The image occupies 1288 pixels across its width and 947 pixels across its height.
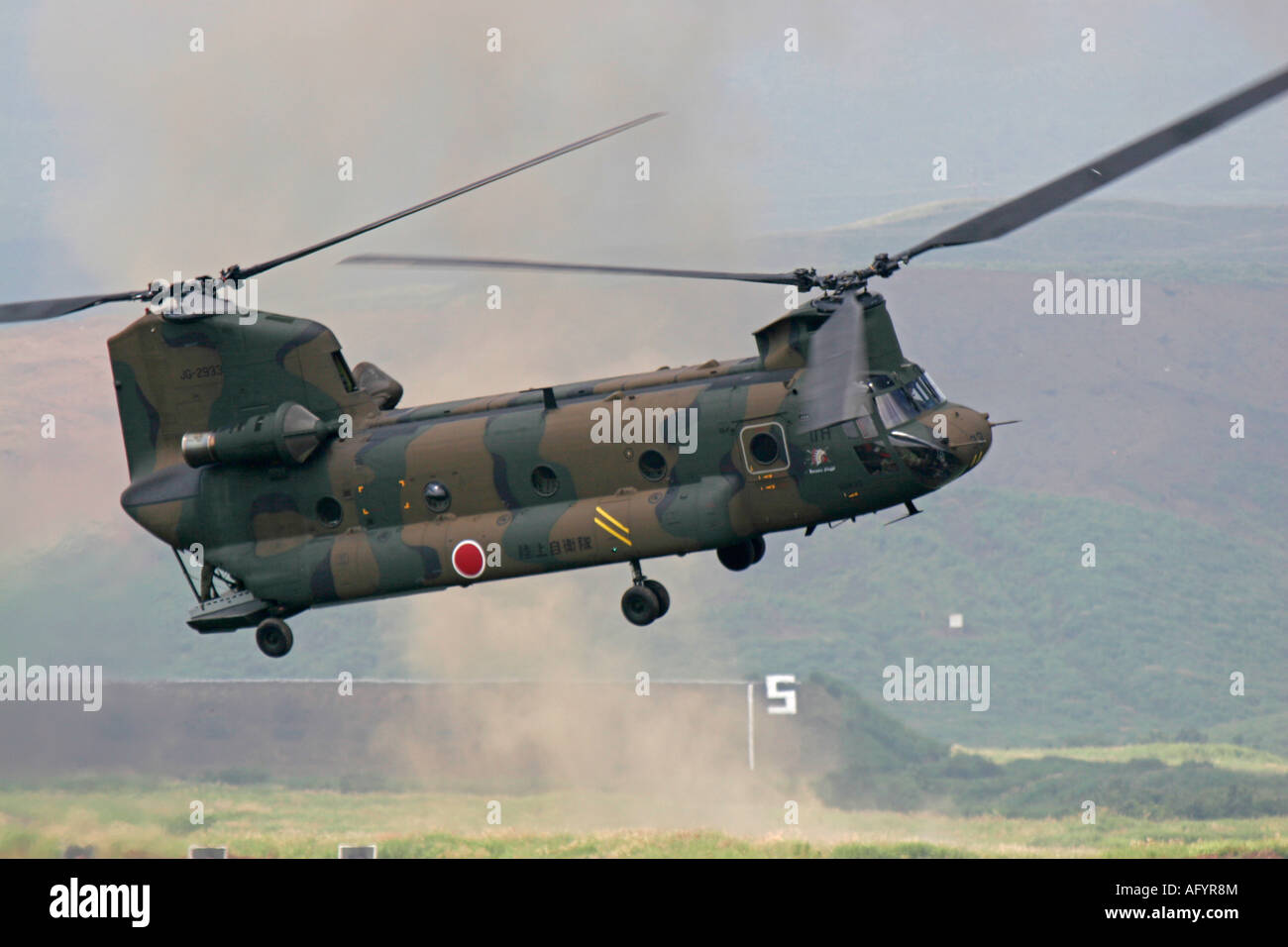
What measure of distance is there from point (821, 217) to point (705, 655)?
61.3 meters

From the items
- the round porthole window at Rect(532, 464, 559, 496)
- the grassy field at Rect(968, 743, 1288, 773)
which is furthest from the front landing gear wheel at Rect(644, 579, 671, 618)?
the grassy field at Rect(968, 743, 1288, 773)

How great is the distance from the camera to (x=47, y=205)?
4902 inches

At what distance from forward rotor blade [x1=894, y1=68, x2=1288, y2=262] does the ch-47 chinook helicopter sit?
5cm

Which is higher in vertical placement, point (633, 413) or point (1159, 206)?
point (1159, 206)

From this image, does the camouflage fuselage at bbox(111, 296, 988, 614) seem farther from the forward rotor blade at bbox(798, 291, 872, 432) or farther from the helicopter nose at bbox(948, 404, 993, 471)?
the forward rotor blade at bbox(798, 291, 872, 432)

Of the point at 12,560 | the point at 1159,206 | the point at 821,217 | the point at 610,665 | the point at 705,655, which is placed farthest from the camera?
the point at 1159,206

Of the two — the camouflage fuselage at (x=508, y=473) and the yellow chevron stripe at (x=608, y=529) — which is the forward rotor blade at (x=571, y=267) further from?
the yellow chevron stripe at (x=608, y=529)

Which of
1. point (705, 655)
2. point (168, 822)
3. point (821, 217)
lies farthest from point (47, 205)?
point (168, 822)

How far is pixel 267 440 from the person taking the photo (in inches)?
1151

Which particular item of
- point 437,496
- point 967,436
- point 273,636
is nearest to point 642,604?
point 437,496

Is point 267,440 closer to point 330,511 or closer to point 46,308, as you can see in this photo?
point 330,511

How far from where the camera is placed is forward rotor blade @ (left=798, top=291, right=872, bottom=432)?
23.2 m

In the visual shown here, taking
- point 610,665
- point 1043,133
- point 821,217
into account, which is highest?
point 1043,133
